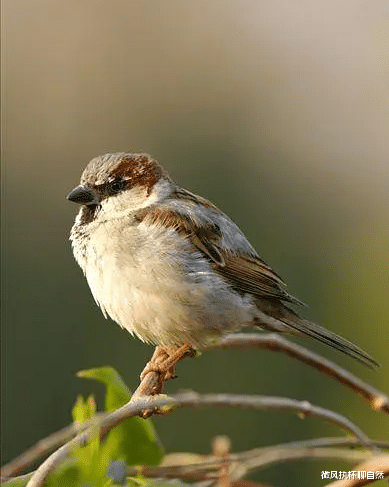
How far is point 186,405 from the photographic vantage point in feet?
3.04

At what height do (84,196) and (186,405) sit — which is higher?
(84,196)

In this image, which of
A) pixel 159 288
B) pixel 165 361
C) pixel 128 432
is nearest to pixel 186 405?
pixel 128 432

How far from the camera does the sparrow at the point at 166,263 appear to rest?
1696 millimetres

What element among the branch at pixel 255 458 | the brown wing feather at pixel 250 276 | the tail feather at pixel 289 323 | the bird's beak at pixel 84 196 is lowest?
the tail feather at pixel 289 323

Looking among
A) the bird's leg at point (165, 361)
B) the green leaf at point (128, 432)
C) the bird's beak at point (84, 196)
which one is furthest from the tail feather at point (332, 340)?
the bird's beak at point (84, 196)

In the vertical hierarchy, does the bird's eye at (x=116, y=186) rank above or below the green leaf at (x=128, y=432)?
Answer: above

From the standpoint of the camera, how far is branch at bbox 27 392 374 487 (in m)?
0.75

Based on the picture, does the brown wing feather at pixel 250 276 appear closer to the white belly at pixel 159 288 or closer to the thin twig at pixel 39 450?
the white belly at pixel 159 288

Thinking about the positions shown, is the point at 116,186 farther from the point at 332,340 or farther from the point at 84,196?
the point at 332,340

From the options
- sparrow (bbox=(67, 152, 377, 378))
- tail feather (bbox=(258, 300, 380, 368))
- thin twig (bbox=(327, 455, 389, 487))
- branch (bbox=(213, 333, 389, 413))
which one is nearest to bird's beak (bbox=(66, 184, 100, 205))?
sparrow (bbox=(67, 152, 377, 378))

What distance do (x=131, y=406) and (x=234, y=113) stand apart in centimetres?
1119

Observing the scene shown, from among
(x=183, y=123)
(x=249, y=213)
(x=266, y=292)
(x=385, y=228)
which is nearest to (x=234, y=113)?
(x=183, y=123)

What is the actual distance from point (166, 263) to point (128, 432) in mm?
910

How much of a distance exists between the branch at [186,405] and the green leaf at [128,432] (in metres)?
0.02
